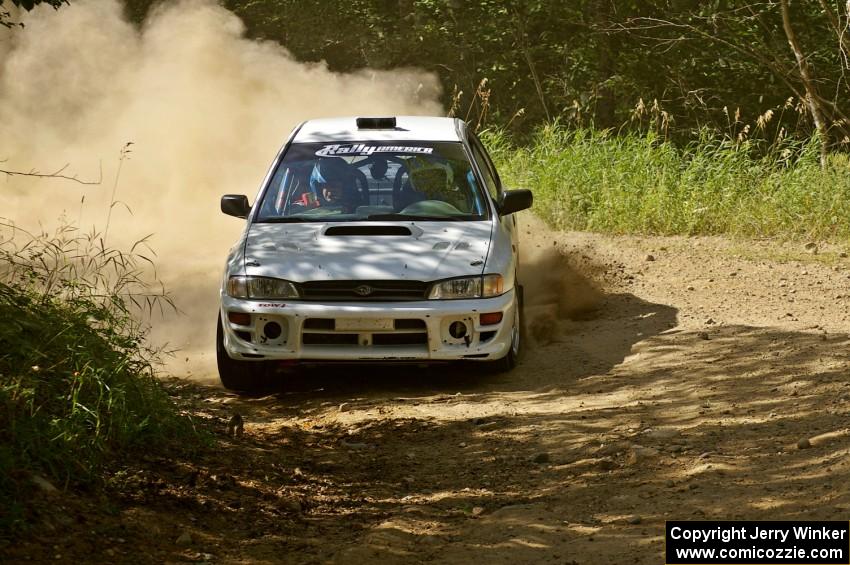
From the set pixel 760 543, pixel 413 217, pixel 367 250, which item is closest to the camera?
pixel 760 543

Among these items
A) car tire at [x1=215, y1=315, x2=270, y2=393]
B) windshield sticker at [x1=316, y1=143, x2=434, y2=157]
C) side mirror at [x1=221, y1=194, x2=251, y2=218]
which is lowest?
car tire at [x1=215, y1=315, x2=270, y2=393]

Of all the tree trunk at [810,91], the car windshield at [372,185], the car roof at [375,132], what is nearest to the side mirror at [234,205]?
the car windshield at [372,185]

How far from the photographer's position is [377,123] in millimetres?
9359

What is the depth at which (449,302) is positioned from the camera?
25.1 ft

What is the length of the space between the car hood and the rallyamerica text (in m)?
3.15

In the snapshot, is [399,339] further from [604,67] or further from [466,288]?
[604,67]

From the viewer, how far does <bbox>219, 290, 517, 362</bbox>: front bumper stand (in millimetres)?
7562

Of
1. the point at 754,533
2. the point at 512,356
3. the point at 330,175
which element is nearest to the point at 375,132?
the point at 330,175

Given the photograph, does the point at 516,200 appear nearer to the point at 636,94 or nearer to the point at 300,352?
the point at 300,352

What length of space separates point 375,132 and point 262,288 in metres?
A: 2.00

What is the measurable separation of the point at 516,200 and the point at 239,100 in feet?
40.5

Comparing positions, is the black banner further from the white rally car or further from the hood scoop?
the hood scoop

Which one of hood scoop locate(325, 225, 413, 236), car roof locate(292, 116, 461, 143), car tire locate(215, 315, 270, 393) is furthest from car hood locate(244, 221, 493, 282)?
car roof locate(292, 116, 461, 143)

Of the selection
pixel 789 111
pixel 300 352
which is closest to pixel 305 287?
pixel 300 352
